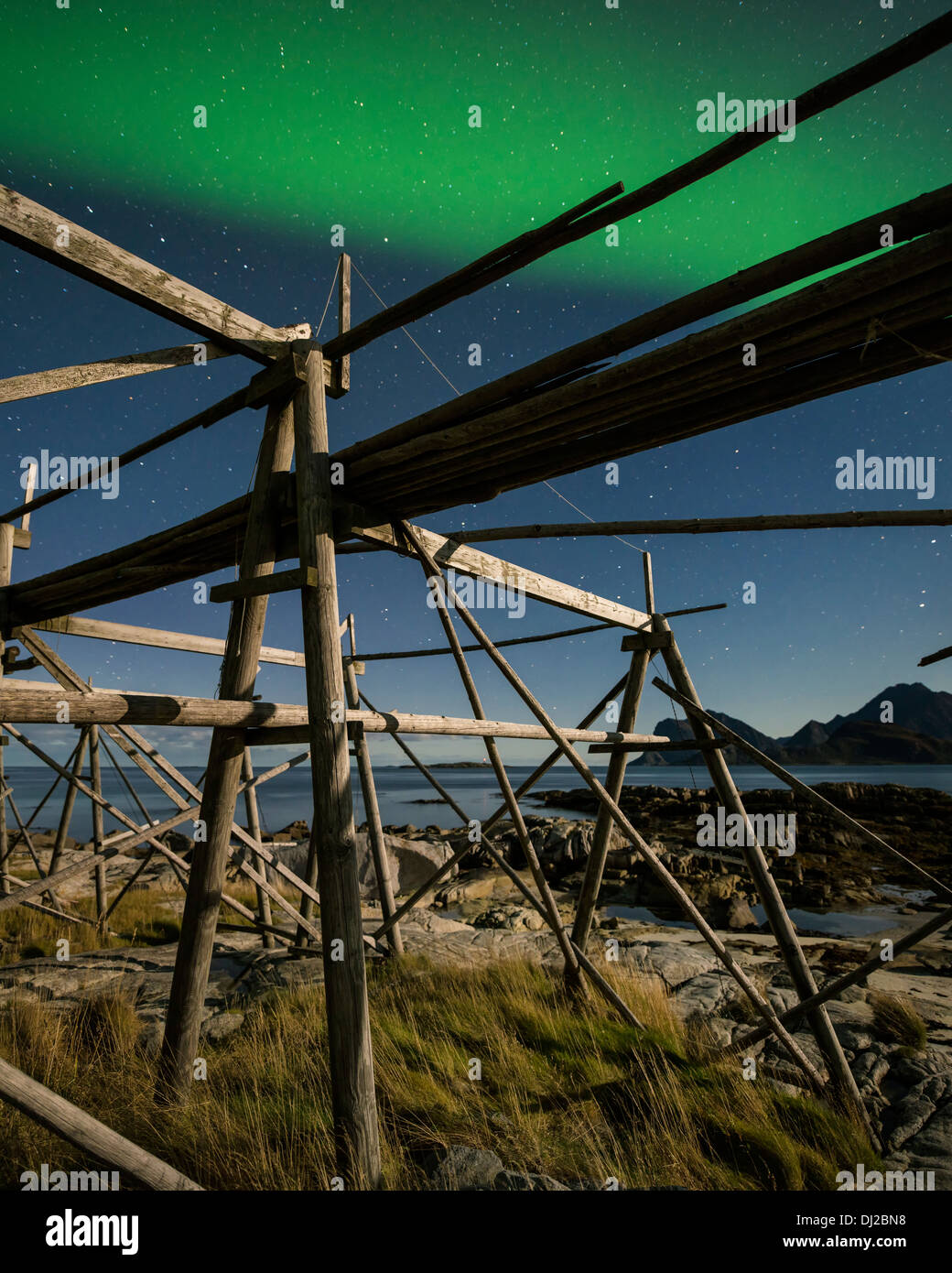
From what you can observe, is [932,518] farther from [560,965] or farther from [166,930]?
[166,930]

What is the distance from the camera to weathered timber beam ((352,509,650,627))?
423 centimetres

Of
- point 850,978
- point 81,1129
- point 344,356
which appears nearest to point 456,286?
point 344,356

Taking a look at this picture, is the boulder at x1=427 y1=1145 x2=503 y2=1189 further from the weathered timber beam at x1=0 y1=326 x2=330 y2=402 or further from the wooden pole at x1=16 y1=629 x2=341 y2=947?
the weathered timber beam at x1=0 y1=326 x2=330 y2=402

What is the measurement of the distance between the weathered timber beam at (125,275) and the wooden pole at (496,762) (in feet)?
4.97

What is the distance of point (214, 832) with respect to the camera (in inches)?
140

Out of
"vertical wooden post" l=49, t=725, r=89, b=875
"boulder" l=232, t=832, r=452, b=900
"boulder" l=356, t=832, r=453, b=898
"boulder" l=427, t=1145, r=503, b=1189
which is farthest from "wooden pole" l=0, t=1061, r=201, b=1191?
"boulder" l=356, t=832, r=453, b=898

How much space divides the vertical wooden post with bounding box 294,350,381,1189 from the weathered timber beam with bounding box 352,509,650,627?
0.39 m

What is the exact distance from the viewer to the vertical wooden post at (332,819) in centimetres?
300

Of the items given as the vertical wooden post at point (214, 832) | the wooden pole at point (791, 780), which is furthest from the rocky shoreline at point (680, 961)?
the wooden pole at point (791, 780)

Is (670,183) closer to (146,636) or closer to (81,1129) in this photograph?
(81,1129)

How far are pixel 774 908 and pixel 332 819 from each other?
3789mm
